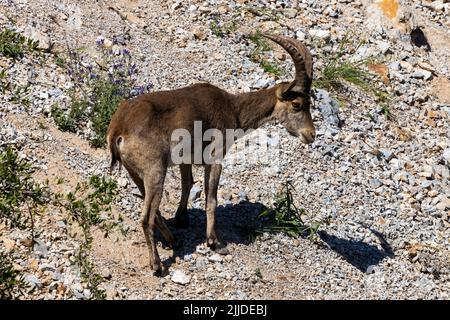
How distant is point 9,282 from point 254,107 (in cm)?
502

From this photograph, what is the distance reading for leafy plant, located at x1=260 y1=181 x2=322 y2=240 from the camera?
14.0 metres

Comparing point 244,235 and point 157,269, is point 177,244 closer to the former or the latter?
point 157,269

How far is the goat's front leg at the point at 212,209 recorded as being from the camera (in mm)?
13180

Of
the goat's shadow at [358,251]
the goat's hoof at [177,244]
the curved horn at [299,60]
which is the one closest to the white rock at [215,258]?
the goat's hoof at [177,244]

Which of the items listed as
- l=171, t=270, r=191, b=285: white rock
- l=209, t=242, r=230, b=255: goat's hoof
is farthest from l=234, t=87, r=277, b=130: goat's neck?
l=171, t=270, r=191, b=285: white rock

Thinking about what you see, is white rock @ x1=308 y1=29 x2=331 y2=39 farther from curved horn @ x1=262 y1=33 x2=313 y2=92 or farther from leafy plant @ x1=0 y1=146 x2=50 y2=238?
leafy plant @ x1=0 y1=146 x2=50 y2=238

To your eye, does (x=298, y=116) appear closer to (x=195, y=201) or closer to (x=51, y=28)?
(x=195, y=201)

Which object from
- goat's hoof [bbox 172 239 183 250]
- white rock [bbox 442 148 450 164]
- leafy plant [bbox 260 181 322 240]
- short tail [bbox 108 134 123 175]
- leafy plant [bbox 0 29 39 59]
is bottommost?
white rock [bbox 442 148 450 164]

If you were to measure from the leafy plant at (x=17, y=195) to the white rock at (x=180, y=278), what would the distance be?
6.64 ft

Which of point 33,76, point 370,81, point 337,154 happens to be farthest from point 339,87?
point 33,76

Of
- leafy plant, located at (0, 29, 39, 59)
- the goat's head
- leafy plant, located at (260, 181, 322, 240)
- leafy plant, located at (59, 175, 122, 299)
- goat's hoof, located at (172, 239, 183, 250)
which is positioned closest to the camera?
leafy plant, located at (59, 175, 122, 299)

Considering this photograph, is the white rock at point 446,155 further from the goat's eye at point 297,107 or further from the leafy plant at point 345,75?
the goat's eye at point 297,107

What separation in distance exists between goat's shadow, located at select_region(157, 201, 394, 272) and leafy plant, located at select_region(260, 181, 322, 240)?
0.67 ft

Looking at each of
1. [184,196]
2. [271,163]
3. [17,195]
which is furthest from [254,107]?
[17,195]
